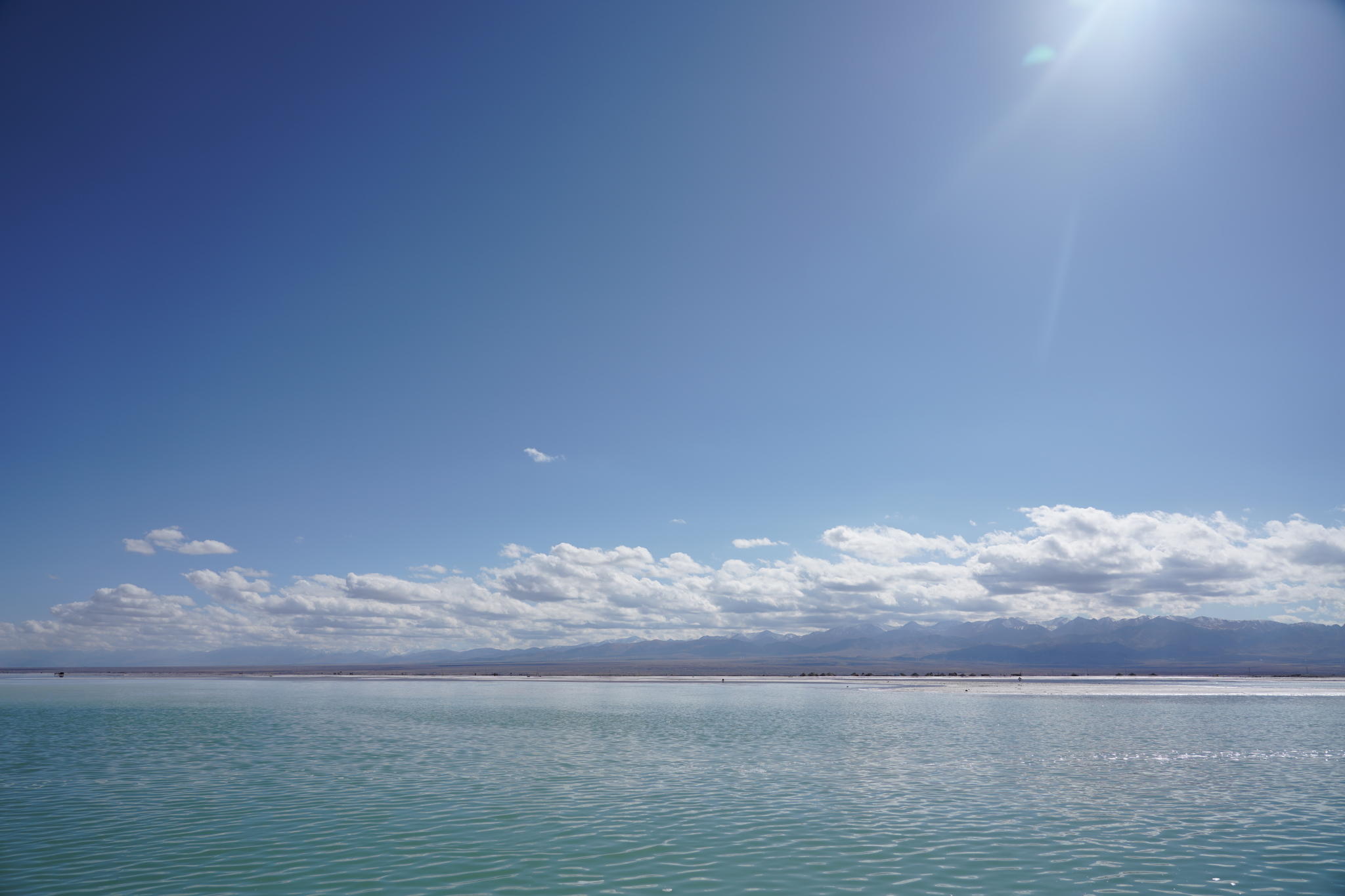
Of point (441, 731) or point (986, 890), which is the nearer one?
point (986, 890)

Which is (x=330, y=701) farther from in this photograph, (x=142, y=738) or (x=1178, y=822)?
(x=1178, y=822)

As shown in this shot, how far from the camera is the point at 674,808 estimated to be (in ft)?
91.7

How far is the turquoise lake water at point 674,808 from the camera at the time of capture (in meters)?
20.0

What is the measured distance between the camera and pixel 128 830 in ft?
80.9

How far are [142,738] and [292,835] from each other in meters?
35.5

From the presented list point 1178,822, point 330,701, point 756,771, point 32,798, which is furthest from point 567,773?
point 330,701

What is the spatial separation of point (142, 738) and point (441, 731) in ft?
63.5

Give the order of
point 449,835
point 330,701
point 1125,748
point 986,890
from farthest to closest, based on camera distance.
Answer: point 330,701 → point 1125,748 → point 449,835 → point 986,890

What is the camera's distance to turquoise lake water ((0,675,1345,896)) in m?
20.0

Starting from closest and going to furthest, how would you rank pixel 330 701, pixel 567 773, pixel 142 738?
pixel 567 773 < pixel 142 738 < pixel 330 701

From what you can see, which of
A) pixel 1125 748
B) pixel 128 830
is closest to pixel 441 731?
pixel 128 830

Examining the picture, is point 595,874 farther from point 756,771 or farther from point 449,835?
point 756,771

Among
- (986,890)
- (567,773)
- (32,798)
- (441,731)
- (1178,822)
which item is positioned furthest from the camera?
(441,731)

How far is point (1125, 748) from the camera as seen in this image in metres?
43.5
